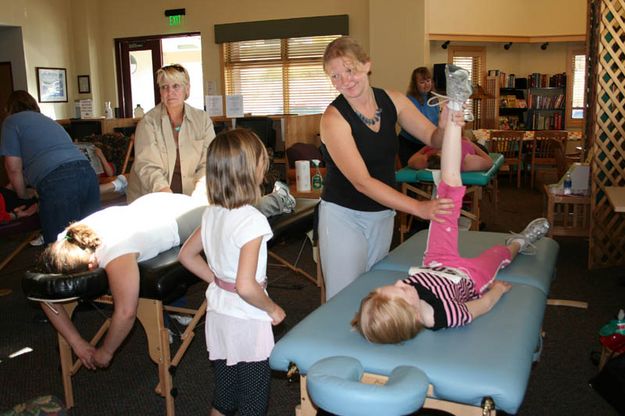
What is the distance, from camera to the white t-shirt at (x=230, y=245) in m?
1.64

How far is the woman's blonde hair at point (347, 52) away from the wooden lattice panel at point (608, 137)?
2.74m

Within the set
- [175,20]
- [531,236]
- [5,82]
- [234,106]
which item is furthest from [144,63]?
[531,236]

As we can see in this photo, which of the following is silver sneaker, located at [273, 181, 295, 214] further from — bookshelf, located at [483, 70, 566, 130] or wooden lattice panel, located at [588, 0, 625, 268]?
bookshelf, located at [483, 70, 566, 130]

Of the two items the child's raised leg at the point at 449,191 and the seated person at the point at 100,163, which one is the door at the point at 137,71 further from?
the child's raised leg at the point at 449,191

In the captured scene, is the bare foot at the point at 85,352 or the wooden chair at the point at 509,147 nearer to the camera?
the bare foot at the point at 85,352

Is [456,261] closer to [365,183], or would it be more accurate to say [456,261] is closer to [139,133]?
[365,183]

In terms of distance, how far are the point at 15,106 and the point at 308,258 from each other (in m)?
2.21

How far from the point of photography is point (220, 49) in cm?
891

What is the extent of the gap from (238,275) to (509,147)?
7657mm

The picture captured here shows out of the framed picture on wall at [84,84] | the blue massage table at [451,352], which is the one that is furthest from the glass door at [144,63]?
the blue massage table at [451,352]

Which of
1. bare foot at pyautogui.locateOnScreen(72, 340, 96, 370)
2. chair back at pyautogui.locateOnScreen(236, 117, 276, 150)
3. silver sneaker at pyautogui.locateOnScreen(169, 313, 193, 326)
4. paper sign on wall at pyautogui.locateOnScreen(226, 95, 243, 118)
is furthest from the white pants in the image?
chair back at pyautogui.locateOnScreen(236, 117, 276, 150)

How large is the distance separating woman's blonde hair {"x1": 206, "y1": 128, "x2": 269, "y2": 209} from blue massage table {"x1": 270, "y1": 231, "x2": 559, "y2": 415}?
388 mm

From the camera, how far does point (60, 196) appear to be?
3.08 meters

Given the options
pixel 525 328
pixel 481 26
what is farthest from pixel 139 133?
pixel 481 26
